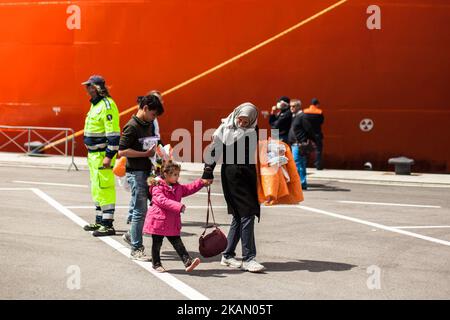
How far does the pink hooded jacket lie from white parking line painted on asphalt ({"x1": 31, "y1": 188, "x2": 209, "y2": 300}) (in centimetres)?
46

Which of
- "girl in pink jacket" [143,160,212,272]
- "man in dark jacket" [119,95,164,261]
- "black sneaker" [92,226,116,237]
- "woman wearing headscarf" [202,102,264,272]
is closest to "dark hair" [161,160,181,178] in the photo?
"girl in pink jacket" [143,160,212,272]

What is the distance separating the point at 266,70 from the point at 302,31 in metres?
1.29

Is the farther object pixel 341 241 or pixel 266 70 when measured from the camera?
pixel 266 70

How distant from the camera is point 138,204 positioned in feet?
33.1

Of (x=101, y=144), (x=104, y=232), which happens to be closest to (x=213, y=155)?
(x=101, y=144)

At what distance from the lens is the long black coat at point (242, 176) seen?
9.66m

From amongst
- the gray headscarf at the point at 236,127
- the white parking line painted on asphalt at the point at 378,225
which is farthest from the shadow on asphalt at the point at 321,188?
the gray headscarf at the point at 236,127

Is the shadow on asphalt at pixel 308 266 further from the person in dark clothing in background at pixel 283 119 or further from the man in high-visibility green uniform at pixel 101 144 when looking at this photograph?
the person in dark clothing in background at pixel 283 119

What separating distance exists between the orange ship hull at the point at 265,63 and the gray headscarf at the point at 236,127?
12.2m

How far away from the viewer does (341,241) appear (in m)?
11.6

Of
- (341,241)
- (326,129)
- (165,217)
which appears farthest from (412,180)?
(165,217)

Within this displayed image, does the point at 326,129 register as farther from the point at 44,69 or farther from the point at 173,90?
the point at 44,69

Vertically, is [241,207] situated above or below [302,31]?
below
